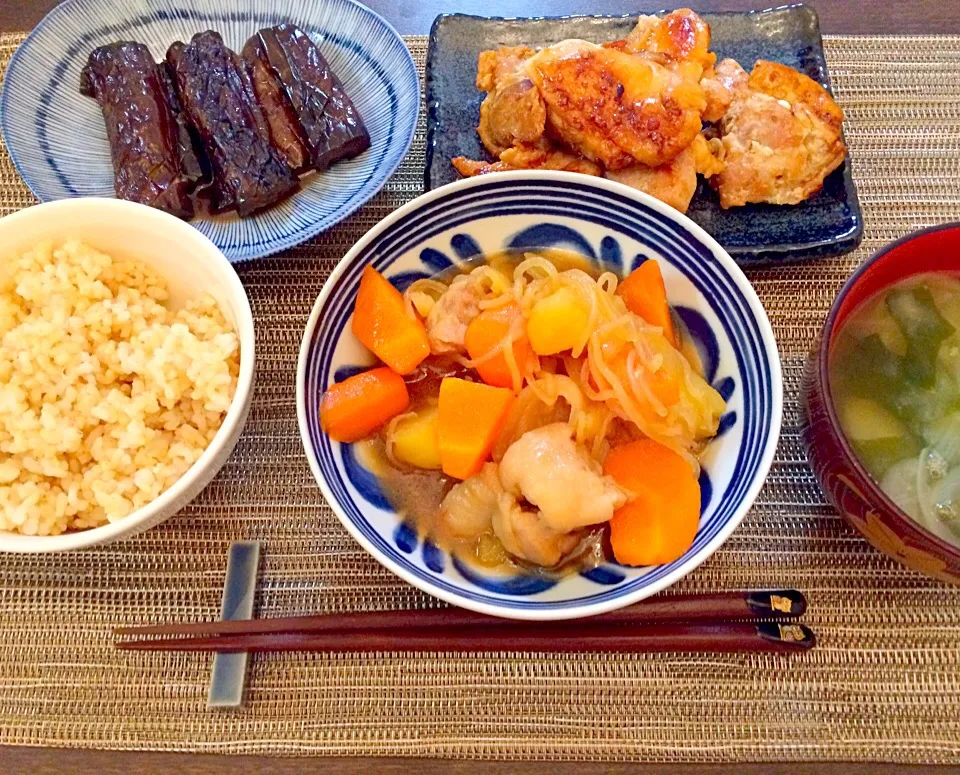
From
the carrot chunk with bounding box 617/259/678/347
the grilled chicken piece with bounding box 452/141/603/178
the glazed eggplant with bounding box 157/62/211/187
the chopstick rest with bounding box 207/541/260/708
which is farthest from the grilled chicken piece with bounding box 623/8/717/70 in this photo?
the chopstick rest with bounding box 207/541/260/708

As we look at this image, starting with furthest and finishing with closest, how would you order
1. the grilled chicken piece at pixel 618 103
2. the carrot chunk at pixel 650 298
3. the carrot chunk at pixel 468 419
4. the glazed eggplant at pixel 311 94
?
the glazed eggplant at pixel 311 94 → the grilled chicken piece at pixel 618 103 → the carrot chunk at pixel 650 298 → the carrot chunk at pixel 468 419

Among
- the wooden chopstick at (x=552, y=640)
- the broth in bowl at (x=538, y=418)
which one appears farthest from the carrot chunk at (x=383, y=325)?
the wooden chopstick at (x=552, y=640)

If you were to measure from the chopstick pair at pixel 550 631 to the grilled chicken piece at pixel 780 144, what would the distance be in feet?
Result: 3.95

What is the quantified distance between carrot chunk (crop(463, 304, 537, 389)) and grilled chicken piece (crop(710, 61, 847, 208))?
0.95 metres

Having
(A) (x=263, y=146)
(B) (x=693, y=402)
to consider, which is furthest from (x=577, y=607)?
(A) (x=263, y=146)

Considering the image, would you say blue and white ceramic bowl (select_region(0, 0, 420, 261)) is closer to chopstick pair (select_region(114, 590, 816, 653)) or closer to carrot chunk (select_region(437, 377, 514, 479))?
carrot chunk (select_region(437, 377, 514, 479))

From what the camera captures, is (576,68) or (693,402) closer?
(693,402)

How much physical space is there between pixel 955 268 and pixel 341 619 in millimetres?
1678

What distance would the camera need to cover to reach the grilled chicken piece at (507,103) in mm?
2092

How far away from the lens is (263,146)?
2.29 m

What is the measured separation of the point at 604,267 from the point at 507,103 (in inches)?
26.3

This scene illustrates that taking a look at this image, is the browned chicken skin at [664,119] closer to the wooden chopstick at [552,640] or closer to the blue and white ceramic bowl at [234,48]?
the blue and white ceramic bowl at [234,48]

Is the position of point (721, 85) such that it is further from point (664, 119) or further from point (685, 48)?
point (664, 119)

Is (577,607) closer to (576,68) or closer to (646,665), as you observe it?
(646,665)
